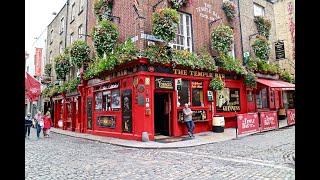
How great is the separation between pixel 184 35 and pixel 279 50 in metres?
11.8

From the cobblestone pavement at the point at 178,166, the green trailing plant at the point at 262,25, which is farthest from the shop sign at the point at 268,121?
the green trailing plant at the point at 262,25

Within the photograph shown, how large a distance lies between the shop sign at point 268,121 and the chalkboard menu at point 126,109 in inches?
285

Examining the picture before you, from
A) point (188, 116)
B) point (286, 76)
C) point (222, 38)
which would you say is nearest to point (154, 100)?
point (188, 116)

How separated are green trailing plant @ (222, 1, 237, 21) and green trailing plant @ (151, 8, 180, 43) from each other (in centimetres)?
665

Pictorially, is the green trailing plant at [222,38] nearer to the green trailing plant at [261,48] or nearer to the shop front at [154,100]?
the shop front at [154,100]

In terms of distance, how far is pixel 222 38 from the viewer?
14.6 meters

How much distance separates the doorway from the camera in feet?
44.4

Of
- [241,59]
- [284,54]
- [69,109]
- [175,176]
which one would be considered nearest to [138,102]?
[175,176]

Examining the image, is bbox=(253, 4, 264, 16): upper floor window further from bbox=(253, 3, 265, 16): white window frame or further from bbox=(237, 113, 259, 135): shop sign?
bbox=(237, 113, 259, 135): shop sign

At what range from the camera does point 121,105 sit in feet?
44.4

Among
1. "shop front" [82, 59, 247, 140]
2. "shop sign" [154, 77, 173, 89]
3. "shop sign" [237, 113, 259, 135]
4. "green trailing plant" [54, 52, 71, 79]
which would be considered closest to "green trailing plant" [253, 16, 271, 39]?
"shop front" [82, 59, 247, 140]
